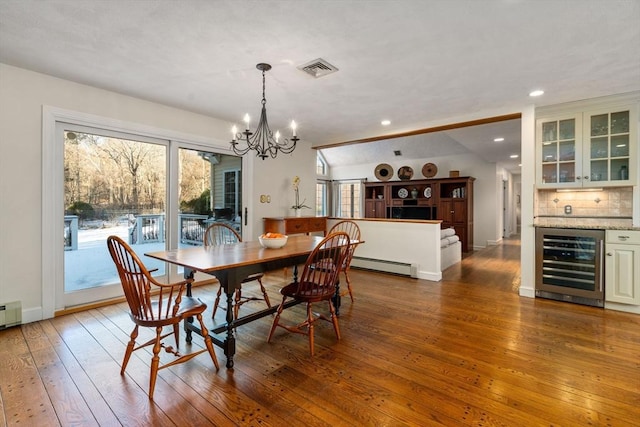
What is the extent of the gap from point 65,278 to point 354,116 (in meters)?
4.01

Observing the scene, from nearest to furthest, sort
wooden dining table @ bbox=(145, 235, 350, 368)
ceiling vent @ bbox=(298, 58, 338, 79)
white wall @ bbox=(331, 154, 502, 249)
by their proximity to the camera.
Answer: wooden dining table @ bbox=(145, 235, 350, 368) < ceiling vent @ bbox=(298, 58, 338, 79) < white wall @ bbox=(331, 154, 502, 249)

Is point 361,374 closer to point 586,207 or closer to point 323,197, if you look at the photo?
point 586,207

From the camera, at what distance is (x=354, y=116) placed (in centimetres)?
440

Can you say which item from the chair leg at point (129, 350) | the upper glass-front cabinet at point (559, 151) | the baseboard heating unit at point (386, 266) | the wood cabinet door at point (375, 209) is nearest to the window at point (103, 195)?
the chair leg at point (129, 350)

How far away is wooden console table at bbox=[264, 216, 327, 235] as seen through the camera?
505 centimetres

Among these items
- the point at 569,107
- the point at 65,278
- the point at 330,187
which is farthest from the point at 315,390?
the point at 330,187

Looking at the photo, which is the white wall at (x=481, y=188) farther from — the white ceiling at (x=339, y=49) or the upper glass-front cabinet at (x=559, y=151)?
the white ceiling at (x=339, y=49)

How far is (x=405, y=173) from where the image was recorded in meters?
8.72

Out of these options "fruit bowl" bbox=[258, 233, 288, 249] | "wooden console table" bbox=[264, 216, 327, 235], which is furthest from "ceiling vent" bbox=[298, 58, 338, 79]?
"wooden console table" bbox=[264, 216, 327, 235]

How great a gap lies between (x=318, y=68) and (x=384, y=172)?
6.53m

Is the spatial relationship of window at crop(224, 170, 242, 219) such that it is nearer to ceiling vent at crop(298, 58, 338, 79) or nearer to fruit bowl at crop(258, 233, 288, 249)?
fruit bowl at crop(258, 233, 288, 249)

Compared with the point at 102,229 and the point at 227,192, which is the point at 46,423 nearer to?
the point at 102,229

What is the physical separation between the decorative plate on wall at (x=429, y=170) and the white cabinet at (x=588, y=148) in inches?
170

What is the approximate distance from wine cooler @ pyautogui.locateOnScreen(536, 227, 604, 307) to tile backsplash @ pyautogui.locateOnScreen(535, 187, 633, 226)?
307 millimetres
